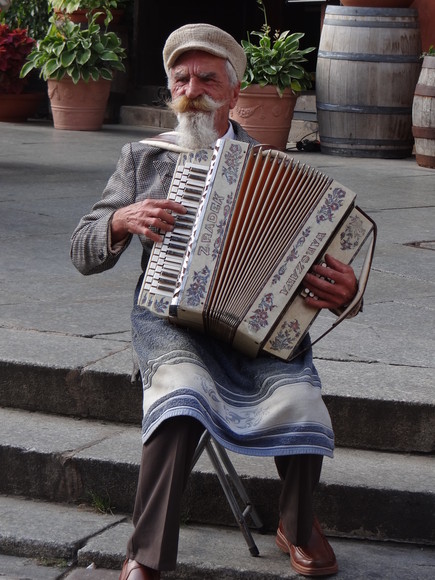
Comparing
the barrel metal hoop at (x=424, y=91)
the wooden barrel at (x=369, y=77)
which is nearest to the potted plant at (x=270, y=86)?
the wooden barrel at (x=369, y=77)

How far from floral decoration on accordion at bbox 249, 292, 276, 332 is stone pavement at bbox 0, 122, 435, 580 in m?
0.63

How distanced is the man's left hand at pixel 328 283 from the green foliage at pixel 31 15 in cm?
940

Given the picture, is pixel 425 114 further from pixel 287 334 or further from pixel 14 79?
pixel 287 334

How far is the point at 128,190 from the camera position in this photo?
11.0 feet

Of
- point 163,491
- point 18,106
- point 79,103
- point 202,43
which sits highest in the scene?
point 202,43

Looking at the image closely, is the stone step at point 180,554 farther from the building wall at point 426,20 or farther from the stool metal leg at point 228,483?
the building wall at point 426,20

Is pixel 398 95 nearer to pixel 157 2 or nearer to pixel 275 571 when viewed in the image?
pixel 157 2

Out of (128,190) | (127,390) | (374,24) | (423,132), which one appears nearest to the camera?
(128,190)

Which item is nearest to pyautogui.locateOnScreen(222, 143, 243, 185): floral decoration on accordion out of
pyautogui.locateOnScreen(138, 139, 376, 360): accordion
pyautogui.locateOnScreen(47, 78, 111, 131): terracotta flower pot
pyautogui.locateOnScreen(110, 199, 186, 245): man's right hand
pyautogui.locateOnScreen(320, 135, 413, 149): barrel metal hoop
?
pyautogui.locateOnScreen(138, 139, 376, 360): accordion

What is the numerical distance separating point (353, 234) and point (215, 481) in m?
0.87

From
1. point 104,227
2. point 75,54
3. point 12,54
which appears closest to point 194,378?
point 104,227

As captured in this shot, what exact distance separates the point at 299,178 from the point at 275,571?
40.2 inches

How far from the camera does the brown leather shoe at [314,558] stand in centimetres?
312

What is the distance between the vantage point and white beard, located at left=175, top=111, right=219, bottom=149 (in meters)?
3.25
